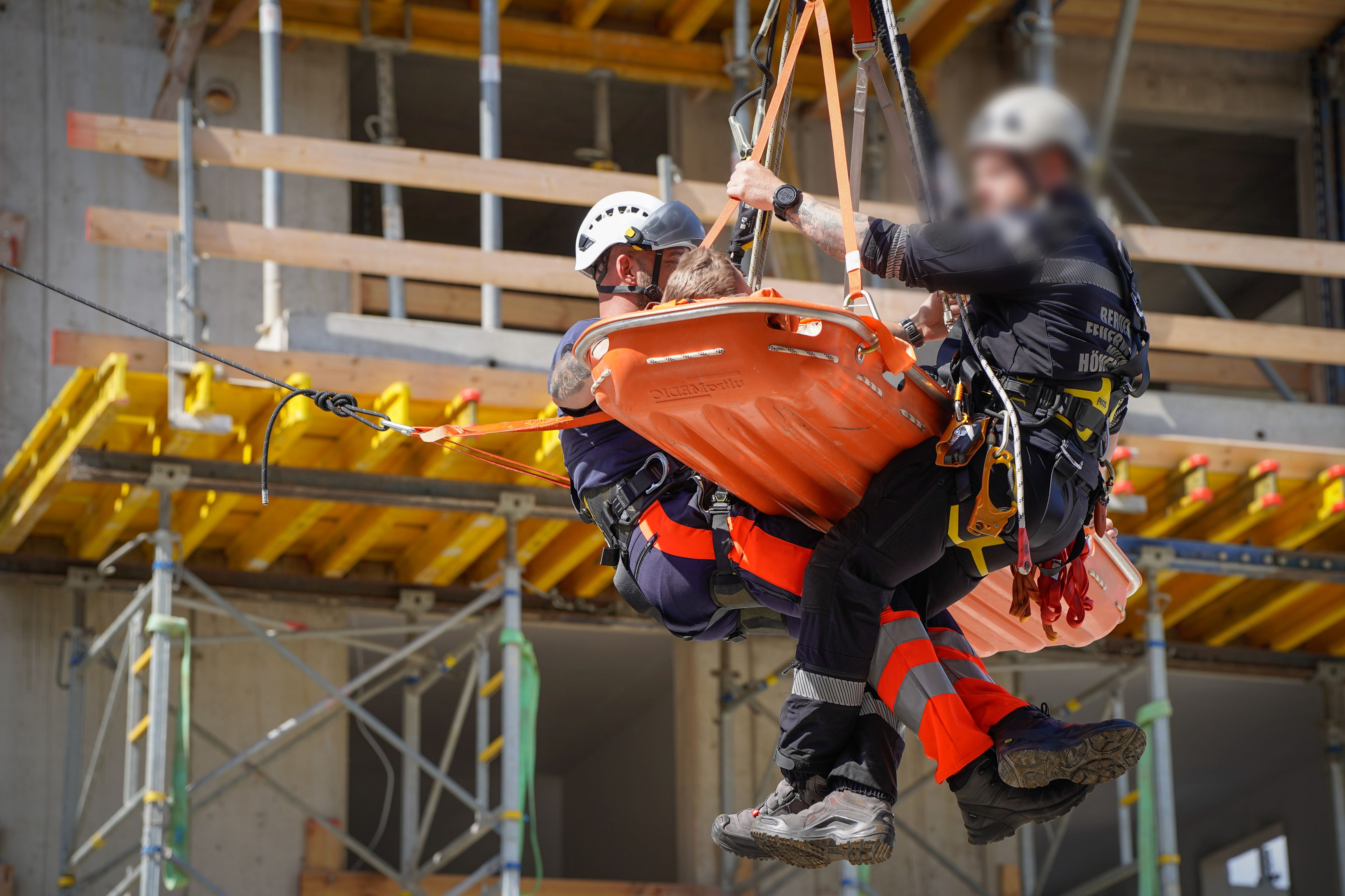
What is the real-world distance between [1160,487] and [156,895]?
6.55 meters

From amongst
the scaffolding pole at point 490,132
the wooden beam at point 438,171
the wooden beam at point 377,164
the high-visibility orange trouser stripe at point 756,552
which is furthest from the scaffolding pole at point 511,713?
the high-visibility orange trouser stripe at point 756,552

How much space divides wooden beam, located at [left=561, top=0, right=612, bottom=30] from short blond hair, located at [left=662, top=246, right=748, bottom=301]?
9.76m

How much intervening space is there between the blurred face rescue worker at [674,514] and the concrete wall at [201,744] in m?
7.29

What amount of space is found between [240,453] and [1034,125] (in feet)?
29.8

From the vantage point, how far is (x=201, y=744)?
43.8 ft

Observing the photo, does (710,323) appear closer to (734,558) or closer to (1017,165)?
(734,558)

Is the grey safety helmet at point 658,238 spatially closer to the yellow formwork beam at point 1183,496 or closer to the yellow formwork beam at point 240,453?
the yellow formwork beam at point 240,453

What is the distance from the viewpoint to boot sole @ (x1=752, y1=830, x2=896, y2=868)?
554cm

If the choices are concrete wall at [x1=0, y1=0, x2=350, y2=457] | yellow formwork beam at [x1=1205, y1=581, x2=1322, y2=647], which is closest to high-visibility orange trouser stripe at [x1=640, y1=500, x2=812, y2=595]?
yellow formwork beam at [x1=1205, y1=581, x2=1322, y2=647]

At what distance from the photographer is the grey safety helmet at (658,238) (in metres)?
6.68

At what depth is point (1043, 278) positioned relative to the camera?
216 inches

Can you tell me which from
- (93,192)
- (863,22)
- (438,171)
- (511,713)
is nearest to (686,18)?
(438,171)

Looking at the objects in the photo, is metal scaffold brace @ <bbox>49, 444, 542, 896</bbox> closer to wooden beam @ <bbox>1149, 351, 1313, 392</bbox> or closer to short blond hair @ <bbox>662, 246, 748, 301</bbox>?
wooden beam @ <bbox>1149, 351, 1313, 392</bbox>

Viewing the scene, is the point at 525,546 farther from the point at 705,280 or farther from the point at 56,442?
the point at 705,280
